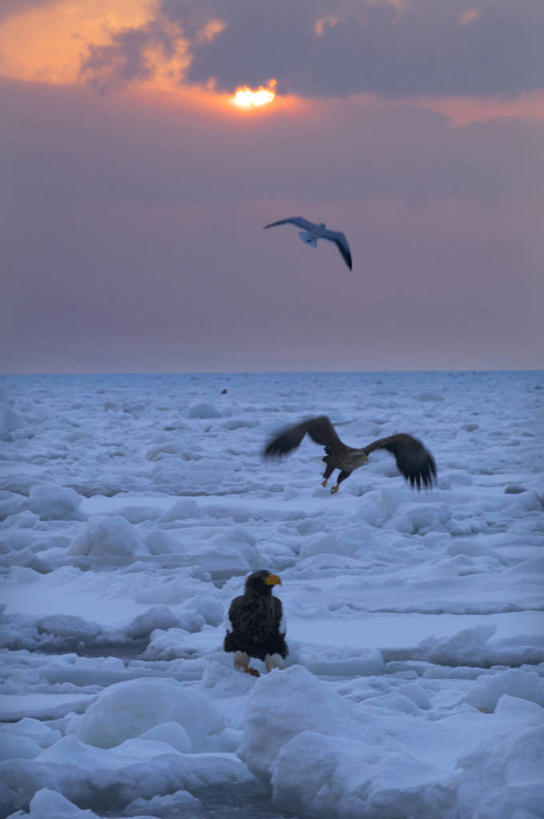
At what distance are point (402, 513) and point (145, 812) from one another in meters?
6.00

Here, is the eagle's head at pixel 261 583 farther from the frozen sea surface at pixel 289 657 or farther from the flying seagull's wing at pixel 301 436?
the flying seagull's wing at pixel 301 436

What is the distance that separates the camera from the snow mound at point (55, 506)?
30.5 feet

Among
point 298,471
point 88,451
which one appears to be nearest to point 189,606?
point 298,471

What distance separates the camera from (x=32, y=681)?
184 inches

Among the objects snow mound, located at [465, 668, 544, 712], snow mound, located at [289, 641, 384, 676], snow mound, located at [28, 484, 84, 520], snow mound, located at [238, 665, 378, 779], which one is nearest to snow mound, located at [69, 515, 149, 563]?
snow mound, located at [28, 484, 84, 520]

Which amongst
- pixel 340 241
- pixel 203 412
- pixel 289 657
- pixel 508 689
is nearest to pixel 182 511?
pixel 340 241

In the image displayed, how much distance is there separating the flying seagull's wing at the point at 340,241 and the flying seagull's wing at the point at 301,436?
2330mm

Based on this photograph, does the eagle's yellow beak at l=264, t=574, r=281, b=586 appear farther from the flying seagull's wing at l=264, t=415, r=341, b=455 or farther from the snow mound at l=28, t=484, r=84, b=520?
the snow mound at l=28, t=484, r=84, b=520

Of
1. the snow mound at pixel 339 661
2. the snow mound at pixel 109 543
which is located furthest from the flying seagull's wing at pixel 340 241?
the snow mound at pixel 339 661

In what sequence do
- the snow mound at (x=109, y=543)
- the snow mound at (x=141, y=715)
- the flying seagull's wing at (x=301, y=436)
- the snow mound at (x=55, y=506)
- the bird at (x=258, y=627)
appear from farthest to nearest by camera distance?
the snow mound at (x=55, y=506), the snow mound at (x=109, y=543), the flying seagull's wing at (x=301, y=436), the bird at (x=258, y=627), the snow mound at (x=141, y=715)

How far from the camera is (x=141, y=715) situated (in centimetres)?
388

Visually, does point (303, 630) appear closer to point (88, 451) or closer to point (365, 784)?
point (365, 784)

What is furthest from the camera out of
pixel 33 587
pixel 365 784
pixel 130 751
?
pixel 33 587

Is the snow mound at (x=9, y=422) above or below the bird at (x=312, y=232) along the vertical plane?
below
